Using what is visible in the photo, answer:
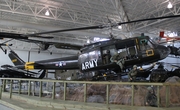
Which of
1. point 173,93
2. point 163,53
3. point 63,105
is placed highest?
point 163,53

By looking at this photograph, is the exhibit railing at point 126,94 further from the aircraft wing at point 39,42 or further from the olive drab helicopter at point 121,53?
the aircraft wing at point 39,42

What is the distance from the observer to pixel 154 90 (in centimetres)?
289

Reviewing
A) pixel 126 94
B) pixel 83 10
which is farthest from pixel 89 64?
pixel 83 10

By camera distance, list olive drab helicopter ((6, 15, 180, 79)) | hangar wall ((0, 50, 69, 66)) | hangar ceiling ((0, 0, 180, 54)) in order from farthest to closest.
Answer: hangar wall ((0, 50, 69, 66)) → hangar ceiling ((0, 0, 180, 54)) → olive drab helicopter ((6, 15, 180, 79))

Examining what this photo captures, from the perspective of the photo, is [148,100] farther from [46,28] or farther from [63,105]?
[46,28]

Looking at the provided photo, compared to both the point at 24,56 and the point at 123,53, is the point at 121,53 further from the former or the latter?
the point at 24,56

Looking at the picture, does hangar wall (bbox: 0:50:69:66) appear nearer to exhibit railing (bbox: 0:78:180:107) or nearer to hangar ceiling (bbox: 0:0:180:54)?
hangar ceiling (bbox: 0:0:180:54)

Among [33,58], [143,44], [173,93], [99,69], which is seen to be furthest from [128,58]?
[33,58]

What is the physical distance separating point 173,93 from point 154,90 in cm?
35

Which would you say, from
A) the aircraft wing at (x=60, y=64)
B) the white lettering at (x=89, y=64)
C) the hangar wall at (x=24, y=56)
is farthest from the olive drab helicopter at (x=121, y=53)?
the hangar wall at (x=24, y=56)

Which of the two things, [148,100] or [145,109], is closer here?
[145,109]

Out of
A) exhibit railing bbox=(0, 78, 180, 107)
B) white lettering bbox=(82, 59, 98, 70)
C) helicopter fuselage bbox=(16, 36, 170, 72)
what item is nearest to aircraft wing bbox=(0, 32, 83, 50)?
helicopter fuselage bbox=(16, 36, 170, 72)

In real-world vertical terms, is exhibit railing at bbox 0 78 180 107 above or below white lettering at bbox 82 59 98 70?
below

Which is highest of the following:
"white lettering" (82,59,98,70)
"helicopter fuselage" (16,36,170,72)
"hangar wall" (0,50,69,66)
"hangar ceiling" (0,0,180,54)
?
"hangar ceiling" (0,0,180,54)
